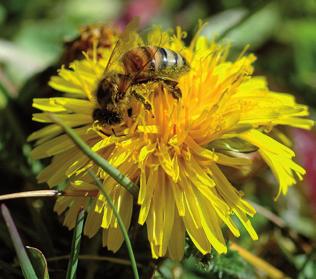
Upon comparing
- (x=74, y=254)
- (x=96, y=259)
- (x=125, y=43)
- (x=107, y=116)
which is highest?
(x=125, y=43)

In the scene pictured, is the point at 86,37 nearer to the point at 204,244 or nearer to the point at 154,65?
the point at 154,65

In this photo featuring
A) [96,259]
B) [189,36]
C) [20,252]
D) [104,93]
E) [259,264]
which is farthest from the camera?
[189,36]

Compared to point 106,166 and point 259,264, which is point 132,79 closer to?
point 106,166

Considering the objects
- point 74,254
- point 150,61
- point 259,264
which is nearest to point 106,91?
point 150,61

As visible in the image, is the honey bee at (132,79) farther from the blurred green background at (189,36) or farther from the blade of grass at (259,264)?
the blade of grass at (259,264)

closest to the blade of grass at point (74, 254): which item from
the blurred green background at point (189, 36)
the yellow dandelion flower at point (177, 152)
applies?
the yellow dandelion flower at point (177, 152)

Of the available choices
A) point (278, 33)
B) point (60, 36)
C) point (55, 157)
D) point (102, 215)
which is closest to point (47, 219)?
point (55, 157)
